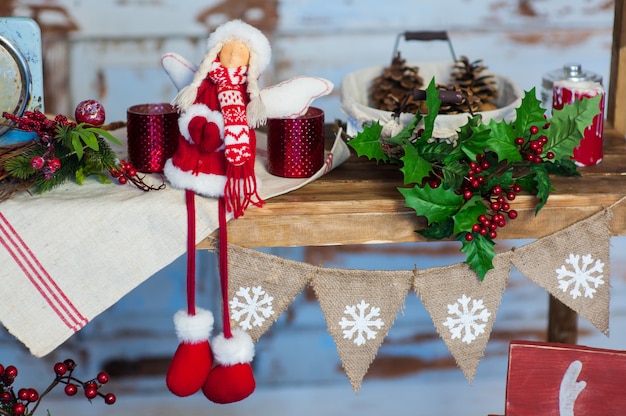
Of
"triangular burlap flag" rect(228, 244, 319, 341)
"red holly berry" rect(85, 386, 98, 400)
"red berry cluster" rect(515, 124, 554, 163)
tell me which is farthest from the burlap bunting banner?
"red holly berry" rect(85, 386, 98, 400)

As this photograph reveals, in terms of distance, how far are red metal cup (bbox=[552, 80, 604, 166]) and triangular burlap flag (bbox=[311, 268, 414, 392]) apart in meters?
0.32

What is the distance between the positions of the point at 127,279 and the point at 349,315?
11.1 inches

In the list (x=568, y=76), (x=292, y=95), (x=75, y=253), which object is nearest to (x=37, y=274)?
(x=75, y=253)

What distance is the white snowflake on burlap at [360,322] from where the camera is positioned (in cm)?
111

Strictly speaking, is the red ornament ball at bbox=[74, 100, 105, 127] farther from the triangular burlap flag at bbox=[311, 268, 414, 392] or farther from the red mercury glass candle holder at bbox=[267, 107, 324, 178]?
the triangular burlap flag at bbox=[311, 268, 414, 392]

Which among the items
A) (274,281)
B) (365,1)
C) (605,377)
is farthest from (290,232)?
(365,1)

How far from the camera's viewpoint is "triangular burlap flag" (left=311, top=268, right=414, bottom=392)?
1097 mm

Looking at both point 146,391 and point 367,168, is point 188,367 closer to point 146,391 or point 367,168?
point 367,168

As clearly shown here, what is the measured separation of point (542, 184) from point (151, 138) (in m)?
0.51

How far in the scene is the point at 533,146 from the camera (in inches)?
42.8

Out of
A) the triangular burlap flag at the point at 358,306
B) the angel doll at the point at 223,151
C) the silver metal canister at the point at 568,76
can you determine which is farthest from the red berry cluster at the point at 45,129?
the silver metal canister at the point at 568,76

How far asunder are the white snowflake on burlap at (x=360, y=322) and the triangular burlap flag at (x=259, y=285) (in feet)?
0.23

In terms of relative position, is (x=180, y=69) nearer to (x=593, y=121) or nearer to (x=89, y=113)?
(x=89, y=113)

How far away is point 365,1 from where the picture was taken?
6.25 ft
